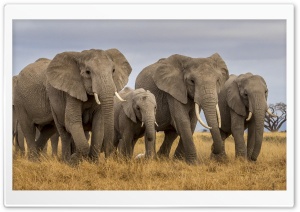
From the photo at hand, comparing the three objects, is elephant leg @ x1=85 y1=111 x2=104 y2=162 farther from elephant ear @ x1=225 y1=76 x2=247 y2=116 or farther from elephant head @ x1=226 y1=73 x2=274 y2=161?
elephant ear @ x1=225 y1=76 x2=247 y2=116

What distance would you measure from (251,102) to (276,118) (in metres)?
0.62

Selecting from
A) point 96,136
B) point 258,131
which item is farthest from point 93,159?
point 258,131

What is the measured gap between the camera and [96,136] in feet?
55.2

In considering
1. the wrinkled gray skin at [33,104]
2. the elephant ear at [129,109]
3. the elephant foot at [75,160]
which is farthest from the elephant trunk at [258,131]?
the wrinkled gray skin at [33,104]

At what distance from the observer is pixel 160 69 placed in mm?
18250

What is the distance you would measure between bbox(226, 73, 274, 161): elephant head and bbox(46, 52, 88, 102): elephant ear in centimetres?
296

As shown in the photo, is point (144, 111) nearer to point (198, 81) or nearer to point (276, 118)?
point (198, 81)

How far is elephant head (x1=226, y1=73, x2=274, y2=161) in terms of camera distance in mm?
18234

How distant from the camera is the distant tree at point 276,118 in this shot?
16473mm

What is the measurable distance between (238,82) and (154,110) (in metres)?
1.67

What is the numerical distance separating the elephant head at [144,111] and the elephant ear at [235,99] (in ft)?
4.63

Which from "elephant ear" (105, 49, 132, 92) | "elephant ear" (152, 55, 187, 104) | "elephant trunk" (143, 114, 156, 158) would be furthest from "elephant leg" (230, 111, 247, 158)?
"elephant ear" (105, 49, 132, 92)
